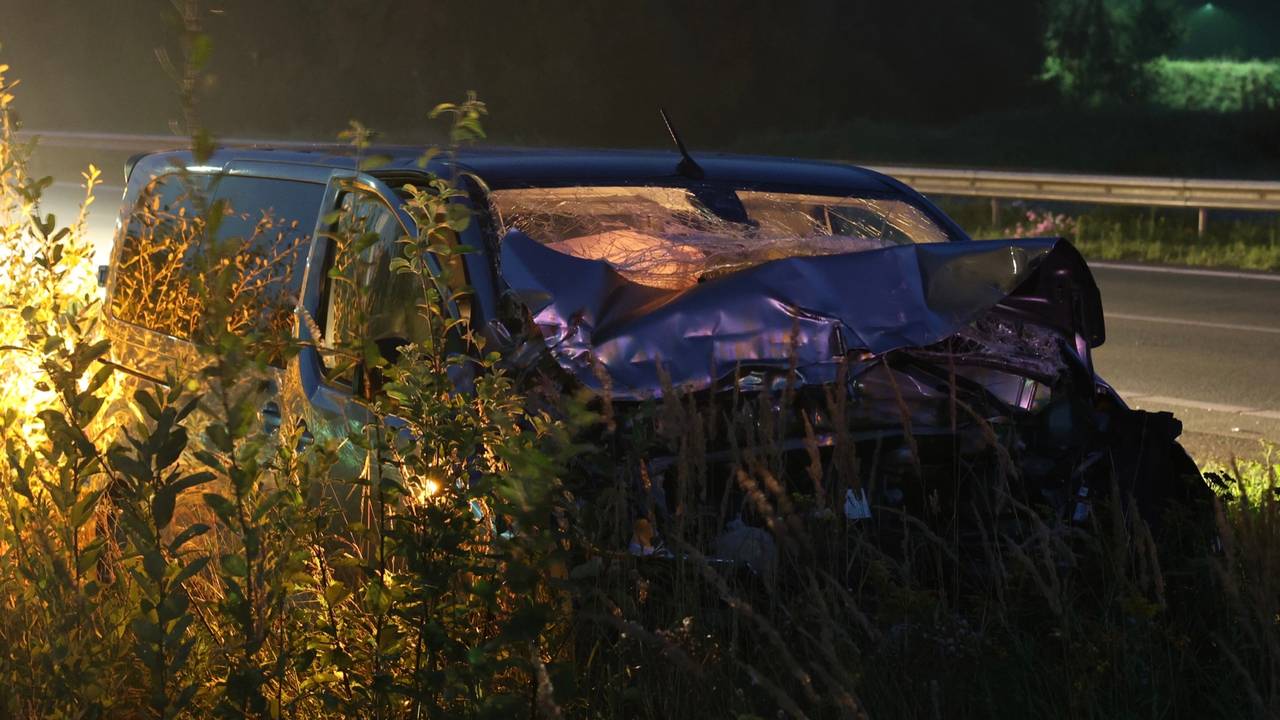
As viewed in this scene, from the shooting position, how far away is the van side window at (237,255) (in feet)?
15.8

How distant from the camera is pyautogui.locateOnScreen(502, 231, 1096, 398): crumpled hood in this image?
12.2ft

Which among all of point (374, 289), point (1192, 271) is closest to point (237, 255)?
point (374, 289)

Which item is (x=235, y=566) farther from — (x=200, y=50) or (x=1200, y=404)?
(x=1200, y=404)

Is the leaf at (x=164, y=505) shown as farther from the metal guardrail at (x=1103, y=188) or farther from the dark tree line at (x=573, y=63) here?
the dark tree line at (x=573, y=63)

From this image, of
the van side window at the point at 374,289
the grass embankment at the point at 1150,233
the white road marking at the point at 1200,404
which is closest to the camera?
the van side window at the point at 374,289

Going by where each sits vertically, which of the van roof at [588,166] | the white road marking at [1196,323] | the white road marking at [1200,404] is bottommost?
the white road marking at [1196,323]

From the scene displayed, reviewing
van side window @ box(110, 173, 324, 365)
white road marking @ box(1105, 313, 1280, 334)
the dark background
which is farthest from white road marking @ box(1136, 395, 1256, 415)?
the dark background

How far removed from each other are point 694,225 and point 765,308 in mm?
965

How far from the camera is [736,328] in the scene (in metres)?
3.76

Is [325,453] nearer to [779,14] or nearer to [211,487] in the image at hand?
[211,487]

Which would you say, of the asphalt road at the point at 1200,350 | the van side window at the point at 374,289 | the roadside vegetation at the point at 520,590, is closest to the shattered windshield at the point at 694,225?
the van side window at the point at 374,289

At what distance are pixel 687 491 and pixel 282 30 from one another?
4550 centimetres

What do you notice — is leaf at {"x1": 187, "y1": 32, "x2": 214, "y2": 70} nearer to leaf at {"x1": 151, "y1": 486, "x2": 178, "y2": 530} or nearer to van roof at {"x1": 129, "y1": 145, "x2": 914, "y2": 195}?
leaf at {"x1": 151, "y1": 486, "x2": 178, "y2": 530}

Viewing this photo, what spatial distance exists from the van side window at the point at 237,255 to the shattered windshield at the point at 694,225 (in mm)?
773
